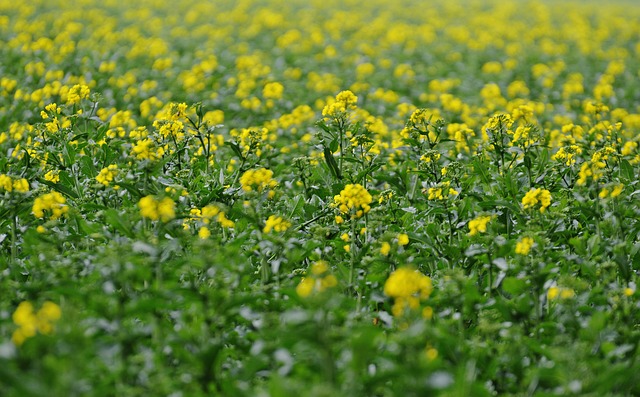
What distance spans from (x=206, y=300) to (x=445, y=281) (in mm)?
1259

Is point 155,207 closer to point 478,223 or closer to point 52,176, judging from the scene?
point 52,176

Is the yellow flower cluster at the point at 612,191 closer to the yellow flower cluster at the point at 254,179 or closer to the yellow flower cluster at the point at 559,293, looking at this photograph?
the yellow flower cluster at the point at 559,293

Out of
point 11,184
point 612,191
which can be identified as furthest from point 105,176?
point 612,191

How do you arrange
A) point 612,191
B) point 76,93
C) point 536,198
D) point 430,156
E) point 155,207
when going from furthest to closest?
point 76,93, point 430,156, point 612,191, point 536,198, point 155,207

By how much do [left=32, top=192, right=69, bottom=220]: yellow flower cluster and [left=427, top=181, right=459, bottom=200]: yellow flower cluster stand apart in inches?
86.4

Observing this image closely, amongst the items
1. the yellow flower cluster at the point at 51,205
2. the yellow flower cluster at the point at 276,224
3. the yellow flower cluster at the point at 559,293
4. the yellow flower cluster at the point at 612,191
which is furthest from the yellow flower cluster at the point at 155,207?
the yellow flower cluster at the point at 612,191

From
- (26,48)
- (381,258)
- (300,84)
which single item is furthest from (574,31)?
(381,258)

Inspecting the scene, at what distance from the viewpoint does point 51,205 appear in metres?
3.88

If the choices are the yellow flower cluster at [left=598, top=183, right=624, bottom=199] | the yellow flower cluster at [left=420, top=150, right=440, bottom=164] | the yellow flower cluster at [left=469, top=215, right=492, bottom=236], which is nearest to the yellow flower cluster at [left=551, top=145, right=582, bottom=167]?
the yellow flower cluster at [left=598, top=183, right=624, bottom=199]

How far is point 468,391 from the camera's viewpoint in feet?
8.66

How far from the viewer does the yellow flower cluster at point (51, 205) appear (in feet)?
12.4

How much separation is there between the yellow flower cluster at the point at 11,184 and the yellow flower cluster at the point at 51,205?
121 millimetres

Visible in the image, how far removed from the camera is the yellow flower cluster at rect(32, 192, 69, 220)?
378 cm

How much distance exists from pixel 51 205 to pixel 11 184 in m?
0.27
